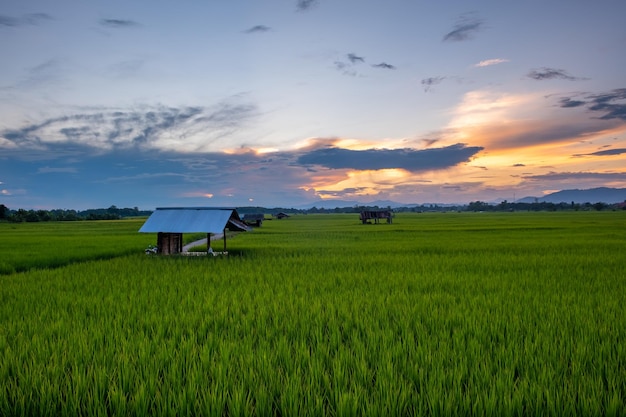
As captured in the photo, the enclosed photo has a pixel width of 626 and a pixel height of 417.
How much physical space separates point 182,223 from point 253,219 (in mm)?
39163

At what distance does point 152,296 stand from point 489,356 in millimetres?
6544

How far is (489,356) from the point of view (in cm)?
473

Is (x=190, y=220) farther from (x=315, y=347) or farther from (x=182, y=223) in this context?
(x=315, y=347)

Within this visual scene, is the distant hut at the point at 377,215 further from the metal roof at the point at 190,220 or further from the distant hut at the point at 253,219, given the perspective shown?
the metal roof at the point at 190,220

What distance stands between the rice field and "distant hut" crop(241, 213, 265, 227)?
142 feet

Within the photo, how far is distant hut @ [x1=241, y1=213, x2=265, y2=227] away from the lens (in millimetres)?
54000

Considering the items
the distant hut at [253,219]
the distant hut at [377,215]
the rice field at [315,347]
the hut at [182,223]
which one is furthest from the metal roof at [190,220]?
the distant hut at [377,215]

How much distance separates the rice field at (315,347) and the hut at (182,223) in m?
6.92

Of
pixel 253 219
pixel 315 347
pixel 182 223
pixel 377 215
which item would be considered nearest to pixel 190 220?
pixel 182 223

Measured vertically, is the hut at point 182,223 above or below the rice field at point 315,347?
above

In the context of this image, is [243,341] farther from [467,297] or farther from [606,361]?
[467,297]

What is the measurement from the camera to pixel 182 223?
18.0m

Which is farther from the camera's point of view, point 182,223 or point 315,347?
point 182,223

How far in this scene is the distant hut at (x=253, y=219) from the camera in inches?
2126
